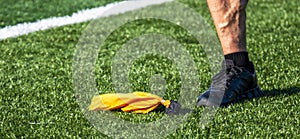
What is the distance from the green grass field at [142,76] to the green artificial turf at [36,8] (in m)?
0.02

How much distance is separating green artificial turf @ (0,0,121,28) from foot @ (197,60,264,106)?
245cm

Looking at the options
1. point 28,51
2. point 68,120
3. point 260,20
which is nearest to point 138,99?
point 68,120

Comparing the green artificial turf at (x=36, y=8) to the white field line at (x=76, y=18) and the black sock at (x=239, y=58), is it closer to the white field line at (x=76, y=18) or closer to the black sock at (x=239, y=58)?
the white field line at (x=76, y=18)

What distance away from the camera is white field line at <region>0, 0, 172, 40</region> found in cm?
551

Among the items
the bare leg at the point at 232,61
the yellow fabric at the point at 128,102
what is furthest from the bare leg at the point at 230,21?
the yellow fabric at the point at 128,102

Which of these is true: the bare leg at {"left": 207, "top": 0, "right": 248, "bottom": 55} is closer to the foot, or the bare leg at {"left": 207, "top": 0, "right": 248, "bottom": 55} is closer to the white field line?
the foot

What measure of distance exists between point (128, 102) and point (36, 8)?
282 centimetres

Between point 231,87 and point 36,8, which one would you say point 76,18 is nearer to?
point 36,8

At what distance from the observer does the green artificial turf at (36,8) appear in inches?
233

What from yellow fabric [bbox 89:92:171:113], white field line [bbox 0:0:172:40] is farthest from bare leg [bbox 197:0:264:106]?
white field line [bbox 0:0:172:40]

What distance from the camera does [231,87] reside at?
369cm

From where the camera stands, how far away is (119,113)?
3561 millimetres

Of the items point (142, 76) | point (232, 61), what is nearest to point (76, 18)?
point (142, 76)

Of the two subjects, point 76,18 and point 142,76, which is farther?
point 76,18
